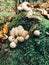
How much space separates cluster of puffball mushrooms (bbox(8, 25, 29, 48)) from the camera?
140 inches

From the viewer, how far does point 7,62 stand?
→ 3461 mm

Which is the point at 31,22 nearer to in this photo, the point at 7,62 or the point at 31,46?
the point at 31,46

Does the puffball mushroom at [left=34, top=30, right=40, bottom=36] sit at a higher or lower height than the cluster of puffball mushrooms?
higher

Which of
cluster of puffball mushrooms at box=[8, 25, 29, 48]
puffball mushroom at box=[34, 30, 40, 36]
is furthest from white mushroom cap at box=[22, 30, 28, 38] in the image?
puffball mushroom at box=[34, 30, 40, 36]

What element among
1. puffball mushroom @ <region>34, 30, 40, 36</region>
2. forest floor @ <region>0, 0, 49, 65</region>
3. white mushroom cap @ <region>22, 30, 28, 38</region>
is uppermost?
puffball mushroom @ <region>34, 30, 40, 36</region>

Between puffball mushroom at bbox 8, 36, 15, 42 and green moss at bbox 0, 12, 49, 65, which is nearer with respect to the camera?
green moss at bbox 0, 12, 49, 65

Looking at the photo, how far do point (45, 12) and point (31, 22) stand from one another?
0.41m

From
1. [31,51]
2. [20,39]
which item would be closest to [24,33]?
[20,39]

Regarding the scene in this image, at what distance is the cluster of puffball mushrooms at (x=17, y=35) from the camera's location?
140 inches

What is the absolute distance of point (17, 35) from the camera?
370 cm

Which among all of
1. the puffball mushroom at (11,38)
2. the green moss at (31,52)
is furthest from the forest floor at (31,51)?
the puffball mushroom at (11,38)

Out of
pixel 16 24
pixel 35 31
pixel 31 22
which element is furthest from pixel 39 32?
pixel 16 24

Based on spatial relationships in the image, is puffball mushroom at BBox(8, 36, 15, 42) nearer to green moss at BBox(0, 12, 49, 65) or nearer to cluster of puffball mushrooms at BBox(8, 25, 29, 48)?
cluster of puffball mushrooms at BBox(8, 25, 29, 48)

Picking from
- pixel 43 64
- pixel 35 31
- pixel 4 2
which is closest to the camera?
pixel 43 64
